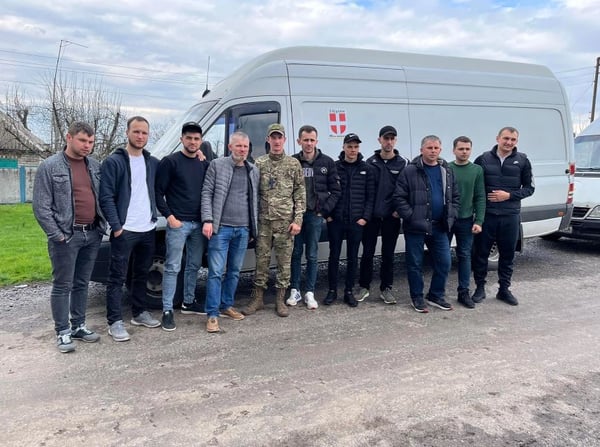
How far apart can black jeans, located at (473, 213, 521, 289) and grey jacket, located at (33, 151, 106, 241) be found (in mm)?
4388

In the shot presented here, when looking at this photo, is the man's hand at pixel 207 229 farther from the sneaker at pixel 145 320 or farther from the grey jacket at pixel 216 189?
the sneaker at pixel 145 320

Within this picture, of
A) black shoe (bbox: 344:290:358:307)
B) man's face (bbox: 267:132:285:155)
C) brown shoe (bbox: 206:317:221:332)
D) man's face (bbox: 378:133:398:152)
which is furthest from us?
black shoe (bbox: 344:290:358:307)

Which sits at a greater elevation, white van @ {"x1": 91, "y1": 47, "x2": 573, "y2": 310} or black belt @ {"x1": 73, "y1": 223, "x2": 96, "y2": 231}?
white van @ {"x1": 91, "y1": 47, "x2": 573, "y2": 310}

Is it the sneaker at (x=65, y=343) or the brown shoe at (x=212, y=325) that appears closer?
the sneaker at (x=65, y=343)

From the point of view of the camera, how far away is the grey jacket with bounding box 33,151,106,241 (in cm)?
385

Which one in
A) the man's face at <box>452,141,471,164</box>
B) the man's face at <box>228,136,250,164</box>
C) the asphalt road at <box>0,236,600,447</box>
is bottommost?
the asphalt road at <box>0,236,600,447</box>

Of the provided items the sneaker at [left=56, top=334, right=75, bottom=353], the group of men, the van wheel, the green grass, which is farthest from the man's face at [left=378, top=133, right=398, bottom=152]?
the green grass

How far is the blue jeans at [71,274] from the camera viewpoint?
4.03 m

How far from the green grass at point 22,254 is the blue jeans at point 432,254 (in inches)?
188

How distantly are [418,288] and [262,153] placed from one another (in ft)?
7.51

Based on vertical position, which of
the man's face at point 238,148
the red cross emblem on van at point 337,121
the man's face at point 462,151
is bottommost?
the man's face at point 462,151

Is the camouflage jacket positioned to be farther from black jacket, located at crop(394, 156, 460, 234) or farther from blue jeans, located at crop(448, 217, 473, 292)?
blue jeans, located at crop(448, 217, 473, 292)

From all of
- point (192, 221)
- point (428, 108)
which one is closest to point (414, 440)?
point (192, 221)

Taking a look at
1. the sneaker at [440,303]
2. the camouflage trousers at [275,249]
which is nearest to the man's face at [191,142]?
the camouflage trousers at [275,249]
